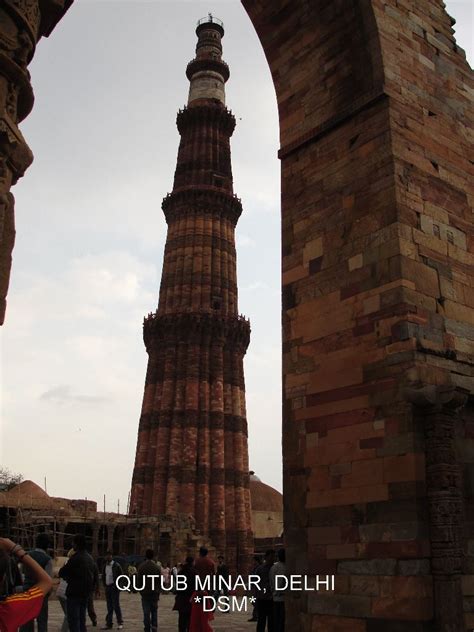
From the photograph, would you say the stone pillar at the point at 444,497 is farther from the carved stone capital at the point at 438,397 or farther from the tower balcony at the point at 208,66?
the tower balcony at the point at 208,66

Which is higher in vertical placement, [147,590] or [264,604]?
[147,590]

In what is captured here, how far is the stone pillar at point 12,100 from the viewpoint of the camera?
8.61 feet

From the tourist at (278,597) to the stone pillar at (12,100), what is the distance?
512 centimetres

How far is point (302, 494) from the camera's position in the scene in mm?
6074

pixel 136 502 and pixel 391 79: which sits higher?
pixel 391 79

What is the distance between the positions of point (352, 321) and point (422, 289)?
70cm

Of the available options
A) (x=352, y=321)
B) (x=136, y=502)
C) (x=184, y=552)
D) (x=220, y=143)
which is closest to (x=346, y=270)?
(x=352, y=321)

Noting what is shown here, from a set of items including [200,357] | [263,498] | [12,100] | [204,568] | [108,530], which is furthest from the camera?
[263,498]

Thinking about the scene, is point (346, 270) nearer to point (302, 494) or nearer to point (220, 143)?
point (302, 494)

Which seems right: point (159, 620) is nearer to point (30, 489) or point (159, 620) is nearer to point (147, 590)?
point (147, 590)

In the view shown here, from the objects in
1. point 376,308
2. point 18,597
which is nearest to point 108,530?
point 376,308

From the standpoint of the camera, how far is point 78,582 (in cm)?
565

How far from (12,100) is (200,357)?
25.3 meters

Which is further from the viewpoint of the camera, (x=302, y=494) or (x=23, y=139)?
(x=302, y=494)
